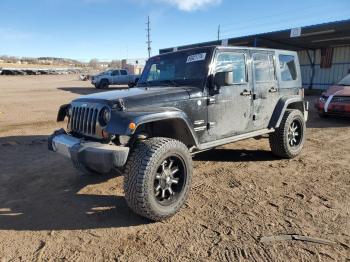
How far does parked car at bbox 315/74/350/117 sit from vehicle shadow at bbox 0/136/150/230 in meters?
7.57

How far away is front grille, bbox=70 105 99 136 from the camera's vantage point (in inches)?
153

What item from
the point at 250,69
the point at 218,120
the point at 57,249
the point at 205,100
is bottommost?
the point at 57,249

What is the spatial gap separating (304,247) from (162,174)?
5.33 ft

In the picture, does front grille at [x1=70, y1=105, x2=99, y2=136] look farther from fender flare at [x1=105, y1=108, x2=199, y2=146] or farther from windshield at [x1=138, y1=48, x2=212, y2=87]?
windshield at [x1=138, y1=48, x2=212, y2=87]

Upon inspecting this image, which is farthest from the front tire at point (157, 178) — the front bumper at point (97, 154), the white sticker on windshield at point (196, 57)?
the white sticker on windshield at point (196, 57)

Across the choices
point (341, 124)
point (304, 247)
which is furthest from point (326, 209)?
point (341, 124)

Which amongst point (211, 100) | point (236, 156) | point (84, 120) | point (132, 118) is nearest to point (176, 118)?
point (132, 118)

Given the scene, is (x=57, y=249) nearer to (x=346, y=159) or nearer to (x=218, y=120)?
(x=218, y=120)

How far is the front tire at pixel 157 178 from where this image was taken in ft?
11.4

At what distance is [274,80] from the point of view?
221 inches

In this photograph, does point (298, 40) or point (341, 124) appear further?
point (298, 40)

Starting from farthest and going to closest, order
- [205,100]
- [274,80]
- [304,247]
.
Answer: [274,80] < [205,100] < [304,247]

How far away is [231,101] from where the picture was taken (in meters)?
4.77

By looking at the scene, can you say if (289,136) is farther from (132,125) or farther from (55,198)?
(55,198)
